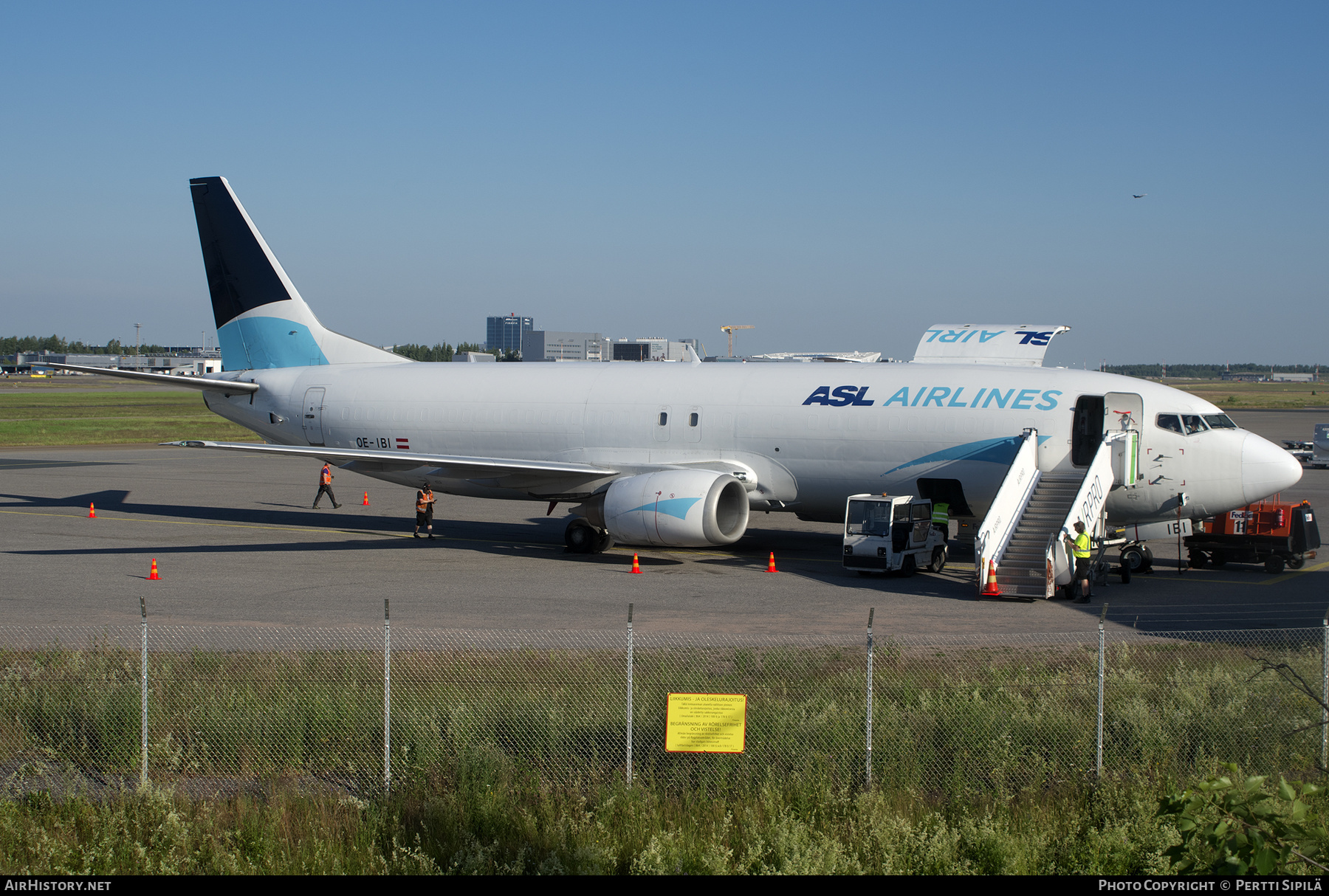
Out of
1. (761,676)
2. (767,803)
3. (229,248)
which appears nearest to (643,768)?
(767,803)

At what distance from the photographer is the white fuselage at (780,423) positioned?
967 inches

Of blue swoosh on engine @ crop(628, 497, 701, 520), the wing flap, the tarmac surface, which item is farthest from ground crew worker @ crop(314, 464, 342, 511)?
blue swoosh on engine @ crop(628, 497, 701, 520)

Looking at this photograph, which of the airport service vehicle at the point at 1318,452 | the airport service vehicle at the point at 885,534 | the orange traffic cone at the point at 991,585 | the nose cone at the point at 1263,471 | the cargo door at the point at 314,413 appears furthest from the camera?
the airport service vehicle at the point at 1318,452

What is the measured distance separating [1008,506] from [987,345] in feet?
25.3

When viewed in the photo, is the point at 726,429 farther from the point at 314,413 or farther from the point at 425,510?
the point at 314,413

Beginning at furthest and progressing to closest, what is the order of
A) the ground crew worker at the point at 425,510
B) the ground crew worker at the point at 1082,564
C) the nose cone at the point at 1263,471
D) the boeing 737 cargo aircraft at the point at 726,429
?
the ground crew worker at the point at 425,510, the boeing 737 cargo aircraft at the point at 726,429, the nose cone at the point at 1263,471, the ground crew worker at the point at 1082,564

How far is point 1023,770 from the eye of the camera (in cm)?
1164

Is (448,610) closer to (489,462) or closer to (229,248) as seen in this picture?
(489,462)

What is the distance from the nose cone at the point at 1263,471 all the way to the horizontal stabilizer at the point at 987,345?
6220mm

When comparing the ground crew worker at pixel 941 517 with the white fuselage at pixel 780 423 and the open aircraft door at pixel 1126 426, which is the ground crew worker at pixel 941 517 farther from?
the open aircraft door at pixel 1126 426

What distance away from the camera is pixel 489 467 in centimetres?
2727

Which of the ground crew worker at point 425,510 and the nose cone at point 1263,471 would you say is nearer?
the nose cone at point 1263,471

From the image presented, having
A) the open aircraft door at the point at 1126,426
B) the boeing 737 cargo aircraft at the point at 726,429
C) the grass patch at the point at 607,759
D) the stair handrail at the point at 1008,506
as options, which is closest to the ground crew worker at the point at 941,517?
the boeing 737 cargo aircraft at the point at 726,429

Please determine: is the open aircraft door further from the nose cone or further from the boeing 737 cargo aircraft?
the nose cone
